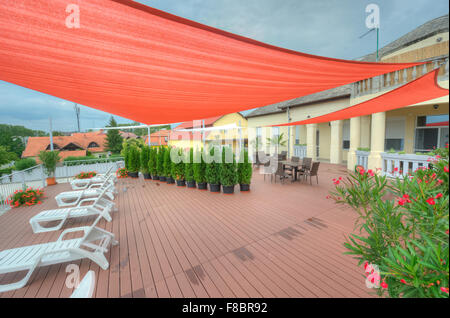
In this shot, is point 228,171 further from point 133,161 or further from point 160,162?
point 133,161

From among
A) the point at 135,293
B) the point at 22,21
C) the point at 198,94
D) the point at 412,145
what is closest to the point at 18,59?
the point at 22,21

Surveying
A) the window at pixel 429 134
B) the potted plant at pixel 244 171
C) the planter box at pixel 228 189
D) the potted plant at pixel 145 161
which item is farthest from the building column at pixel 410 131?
the potted plant at pixel 145 161

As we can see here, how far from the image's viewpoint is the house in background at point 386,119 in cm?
645

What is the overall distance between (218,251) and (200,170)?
14.0 ft

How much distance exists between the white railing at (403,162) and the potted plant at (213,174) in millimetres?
5776

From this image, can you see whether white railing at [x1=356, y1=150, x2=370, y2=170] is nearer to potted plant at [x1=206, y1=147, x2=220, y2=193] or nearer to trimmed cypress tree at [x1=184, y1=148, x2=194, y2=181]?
potted plant at [x1=206, y1=147, x2=220, y2=193]

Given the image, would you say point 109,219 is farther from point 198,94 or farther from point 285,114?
point 285,114

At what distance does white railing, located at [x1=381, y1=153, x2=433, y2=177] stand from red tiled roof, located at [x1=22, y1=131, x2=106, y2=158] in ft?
162

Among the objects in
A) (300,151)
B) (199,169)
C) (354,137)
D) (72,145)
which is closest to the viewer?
(199,169)

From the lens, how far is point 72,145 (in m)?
46.7

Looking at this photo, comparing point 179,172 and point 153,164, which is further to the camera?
point 153,164

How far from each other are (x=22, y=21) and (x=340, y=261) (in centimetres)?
455

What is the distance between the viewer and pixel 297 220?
14.0 feet

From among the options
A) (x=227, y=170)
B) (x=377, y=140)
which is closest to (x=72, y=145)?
(x=227, y=170)
